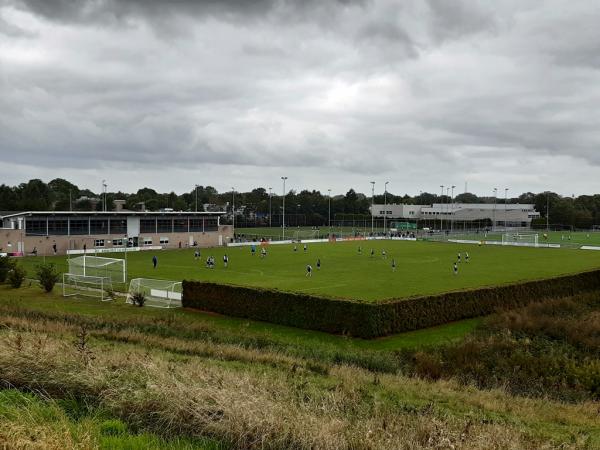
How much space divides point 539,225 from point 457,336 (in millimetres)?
132080

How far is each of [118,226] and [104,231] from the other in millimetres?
2125

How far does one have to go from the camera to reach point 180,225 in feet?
274

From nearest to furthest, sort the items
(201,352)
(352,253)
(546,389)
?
(201,352), (546,389), (352,253)

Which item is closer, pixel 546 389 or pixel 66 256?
pixel 546 389

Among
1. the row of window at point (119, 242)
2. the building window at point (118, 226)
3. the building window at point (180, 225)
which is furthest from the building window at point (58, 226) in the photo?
the building window at point (180, 225)

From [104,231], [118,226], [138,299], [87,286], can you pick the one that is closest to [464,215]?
[118,226]

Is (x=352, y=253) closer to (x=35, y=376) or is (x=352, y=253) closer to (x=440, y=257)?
(x=440, y=257)

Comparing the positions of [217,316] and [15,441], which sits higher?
[15,441]

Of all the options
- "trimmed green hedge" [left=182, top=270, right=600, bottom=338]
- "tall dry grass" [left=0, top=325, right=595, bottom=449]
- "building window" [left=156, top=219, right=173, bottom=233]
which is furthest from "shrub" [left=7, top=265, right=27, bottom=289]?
"building window" [left=156, top=219, right=173, bottom=233]

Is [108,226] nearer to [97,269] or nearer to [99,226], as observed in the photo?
[99,226]

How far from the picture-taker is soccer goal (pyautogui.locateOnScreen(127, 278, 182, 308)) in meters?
36.4

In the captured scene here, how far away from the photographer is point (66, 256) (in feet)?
221

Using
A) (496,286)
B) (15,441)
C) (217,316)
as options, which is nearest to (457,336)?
(496,286)

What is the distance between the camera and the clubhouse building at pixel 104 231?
219ft
